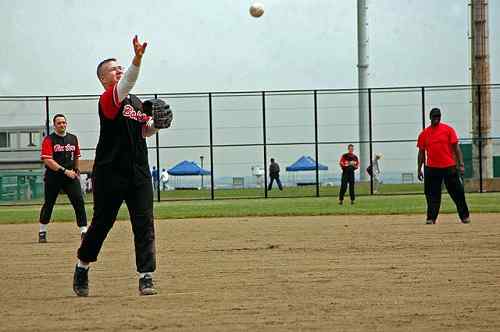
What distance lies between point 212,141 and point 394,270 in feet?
90.7

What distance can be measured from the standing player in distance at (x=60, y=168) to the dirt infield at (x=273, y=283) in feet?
1.68

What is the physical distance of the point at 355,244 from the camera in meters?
13.1

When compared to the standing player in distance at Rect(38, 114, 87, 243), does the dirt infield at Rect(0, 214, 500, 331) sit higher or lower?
lower

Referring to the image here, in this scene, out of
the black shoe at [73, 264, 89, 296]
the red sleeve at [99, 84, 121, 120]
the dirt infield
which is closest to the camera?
the dirt infield

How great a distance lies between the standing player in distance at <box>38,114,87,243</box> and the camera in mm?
14758

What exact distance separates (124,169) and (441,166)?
9.75 meters

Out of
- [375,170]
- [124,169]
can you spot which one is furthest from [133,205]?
[375,170]

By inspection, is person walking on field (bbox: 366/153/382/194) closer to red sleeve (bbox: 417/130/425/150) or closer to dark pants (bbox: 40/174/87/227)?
red sleeve (bbox: 417/130/425/150)

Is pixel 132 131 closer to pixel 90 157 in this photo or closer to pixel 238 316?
pixel 238 316

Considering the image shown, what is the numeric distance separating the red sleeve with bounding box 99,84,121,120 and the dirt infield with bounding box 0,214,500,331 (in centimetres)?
151

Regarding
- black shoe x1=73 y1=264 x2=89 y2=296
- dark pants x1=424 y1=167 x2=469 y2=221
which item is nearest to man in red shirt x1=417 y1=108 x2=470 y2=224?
dark pants x1=424 y1=167 x2=469 y2=221

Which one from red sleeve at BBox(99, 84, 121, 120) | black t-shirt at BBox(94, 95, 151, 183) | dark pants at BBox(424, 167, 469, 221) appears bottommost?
dark pants at BBox(424, 167, 469, 221)

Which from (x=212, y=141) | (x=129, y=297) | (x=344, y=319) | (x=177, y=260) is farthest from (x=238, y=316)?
(x=212, y=141)

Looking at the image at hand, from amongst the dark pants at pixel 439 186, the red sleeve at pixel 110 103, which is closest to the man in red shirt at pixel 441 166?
the dark pants at pixel 439 186
